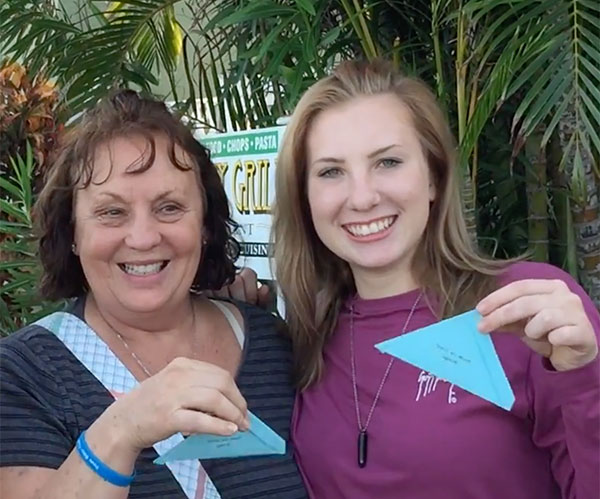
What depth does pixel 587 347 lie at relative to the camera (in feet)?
4.16

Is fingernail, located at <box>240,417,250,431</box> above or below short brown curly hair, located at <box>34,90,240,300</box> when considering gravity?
below

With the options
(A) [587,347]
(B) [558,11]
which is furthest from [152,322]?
(B) [558,11]

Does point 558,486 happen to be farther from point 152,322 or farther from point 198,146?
point 198,146

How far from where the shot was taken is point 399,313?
174cm

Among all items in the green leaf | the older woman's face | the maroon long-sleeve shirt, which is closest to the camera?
the maroon long-sleeve shirt

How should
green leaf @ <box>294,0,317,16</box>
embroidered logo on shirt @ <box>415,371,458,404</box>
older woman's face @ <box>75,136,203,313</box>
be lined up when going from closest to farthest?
1. embroidered logo on shirt @ <box>415,371,458,404</box>
2. older woman's face @ <box>75,136,203,313</box>
3. green leaf @ <box>294,0,317,16</box>

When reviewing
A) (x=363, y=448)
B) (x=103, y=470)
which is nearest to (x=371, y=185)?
(x=363, y=448)

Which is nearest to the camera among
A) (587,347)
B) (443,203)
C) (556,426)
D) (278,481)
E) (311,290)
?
(587,347)

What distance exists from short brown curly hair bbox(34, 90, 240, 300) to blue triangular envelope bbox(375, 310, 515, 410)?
2.35 feet

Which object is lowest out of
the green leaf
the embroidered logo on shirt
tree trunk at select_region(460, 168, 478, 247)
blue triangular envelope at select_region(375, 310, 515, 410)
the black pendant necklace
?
the black pendant necklace

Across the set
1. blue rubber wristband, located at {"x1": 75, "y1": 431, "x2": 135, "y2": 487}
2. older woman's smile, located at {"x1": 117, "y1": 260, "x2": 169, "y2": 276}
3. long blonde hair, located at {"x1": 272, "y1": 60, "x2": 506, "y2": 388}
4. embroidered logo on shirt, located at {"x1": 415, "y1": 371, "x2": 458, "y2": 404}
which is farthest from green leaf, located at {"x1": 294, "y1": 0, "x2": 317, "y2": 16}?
blue rubber wristband, located at {"x1": 75, "y1": 431, "x2": 135, "y2": 487}

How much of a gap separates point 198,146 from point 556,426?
94 centimetres

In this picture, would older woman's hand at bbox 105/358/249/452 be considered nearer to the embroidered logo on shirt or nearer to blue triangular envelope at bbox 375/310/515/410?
blue triangular envelope at bbox 375/310/515/410

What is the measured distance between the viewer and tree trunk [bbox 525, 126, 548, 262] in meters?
2.51
